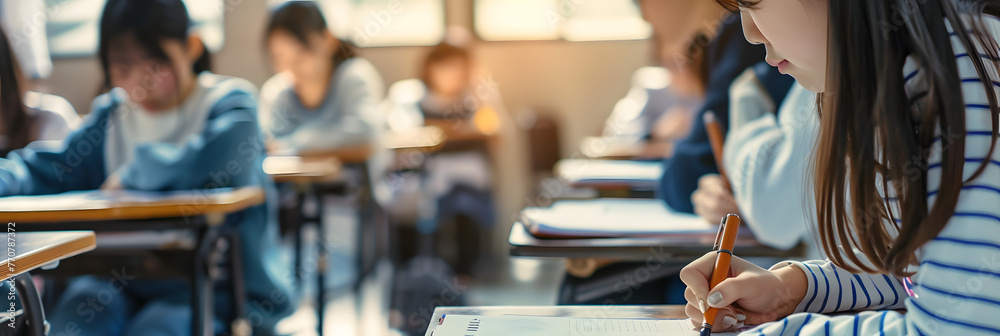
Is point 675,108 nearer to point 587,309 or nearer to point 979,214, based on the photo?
point 587,309

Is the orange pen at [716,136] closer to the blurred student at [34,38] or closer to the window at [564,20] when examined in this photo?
the window at [564,20]

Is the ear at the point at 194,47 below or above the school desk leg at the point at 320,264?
above

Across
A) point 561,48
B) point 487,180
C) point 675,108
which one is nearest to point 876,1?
point 675,108

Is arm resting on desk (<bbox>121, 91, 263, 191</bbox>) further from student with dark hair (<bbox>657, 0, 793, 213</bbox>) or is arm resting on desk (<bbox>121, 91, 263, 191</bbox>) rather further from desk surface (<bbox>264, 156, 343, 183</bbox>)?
student with dark hair (<bbox>657, 0, 793, 213</bbox>)

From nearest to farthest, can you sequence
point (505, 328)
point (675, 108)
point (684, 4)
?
point (505, 328) → point (684, 4) → point (675, 108)

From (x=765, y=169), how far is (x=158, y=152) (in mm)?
1582

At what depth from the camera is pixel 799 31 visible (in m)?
0.48

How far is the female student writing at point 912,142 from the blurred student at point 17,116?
90.7 inches

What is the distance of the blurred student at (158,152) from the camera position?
1725mm

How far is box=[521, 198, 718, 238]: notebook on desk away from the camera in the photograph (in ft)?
3.51

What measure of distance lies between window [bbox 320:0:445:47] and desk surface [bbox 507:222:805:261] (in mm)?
4394

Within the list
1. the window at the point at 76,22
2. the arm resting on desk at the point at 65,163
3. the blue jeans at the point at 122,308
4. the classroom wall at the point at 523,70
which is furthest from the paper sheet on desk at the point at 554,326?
the window at the point at 76,22

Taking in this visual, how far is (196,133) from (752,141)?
1.64 meters

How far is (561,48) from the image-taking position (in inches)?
207
